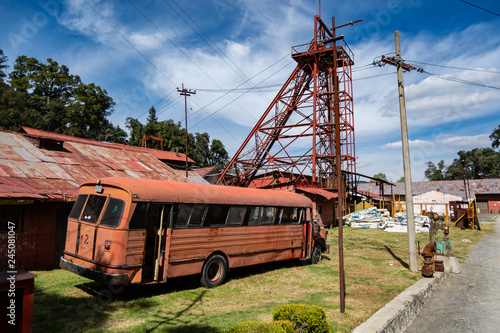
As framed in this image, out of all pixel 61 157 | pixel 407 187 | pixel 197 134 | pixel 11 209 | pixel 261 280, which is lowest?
pixel 261 280

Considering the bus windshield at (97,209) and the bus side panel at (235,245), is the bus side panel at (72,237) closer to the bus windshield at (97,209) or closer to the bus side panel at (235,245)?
the bus windshield at (97,209)

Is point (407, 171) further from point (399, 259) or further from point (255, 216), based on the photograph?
point (255, 216)

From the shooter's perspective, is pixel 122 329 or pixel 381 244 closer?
pixel 122 329

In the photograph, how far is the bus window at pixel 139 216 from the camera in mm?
7543

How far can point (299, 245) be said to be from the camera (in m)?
12.8

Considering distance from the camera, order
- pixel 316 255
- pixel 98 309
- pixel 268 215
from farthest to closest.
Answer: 1. pixel 316 255
2. pixel 268 215
3. pixel 98 309

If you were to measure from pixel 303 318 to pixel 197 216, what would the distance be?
178 inches

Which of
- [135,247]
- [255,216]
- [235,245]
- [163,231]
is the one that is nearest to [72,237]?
[135,247]

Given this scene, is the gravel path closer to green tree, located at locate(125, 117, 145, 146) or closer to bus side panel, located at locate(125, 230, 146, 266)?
bus side panel, located at locate(125, 230, 146, 266)

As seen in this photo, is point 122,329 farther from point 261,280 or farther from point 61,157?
point 61,157

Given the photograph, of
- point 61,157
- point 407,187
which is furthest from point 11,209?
point 407,187

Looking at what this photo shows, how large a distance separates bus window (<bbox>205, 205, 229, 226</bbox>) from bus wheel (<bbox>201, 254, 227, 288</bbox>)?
3.25 ft

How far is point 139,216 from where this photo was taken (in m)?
7.67

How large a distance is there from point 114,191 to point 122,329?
10.6ft
